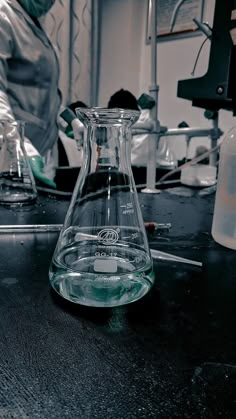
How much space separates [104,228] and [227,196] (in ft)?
0.79

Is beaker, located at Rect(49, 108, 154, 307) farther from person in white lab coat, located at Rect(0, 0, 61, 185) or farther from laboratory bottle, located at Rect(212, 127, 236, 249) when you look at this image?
person in white lab coat, located at Rect(0, 0, 61, 185)

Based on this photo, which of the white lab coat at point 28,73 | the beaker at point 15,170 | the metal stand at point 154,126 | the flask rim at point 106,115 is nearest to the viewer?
the flask rim at point 106,115

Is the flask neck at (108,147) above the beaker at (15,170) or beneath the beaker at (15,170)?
above

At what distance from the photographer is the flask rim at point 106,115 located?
0.35 meters

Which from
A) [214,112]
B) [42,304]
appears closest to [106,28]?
[214,112]

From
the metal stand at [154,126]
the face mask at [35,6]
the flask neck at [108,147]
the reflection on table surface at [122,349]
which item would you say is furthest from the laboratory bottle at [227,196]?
the face mask at [35,6]

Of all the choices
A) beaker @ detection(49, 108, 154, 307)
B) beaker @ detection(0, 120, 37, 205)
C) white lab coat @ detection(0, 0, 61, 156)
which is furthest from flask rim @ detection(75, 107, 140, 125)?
white lab coat @ detection(0, 0, 61, 156)

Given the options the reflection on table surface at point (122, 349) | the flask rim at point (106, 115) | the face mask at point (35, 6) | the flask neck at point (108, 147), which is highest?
the face mask at point (35, 6)

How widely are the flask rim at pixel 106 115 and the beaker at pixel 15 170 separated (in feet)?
1.46

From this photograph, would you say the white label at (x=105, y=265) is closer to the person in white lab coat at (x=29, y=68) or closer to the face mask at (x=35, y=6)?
the person in white lab coat at (x=29, y=68)

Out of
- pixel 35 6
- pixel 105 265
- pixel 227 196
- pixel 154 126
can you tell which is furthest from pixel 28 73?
pixel 105 265

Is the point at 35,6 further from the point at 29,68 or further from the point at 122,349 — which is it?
the point at 122,349

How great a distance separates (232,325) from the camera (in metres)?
0.32

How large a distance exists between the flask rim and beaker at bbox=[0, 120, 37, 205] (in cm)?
45
